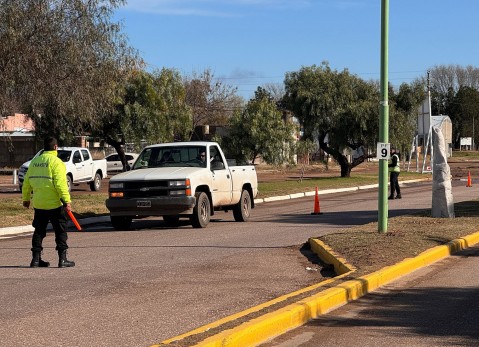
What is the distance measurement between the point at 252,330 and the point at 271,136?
35778 millimetres

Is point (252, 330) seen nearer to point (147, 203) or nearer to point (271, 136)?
point (147, 203)

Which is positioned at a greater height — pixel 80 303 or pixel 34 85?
pixel 34 85

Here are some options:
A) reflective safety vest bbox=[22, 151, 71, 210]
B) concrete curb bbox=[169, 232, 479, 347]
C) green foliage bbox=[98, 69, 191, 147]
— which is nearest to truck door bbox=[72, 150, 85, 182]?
green foliage bbox=[98, 69, 191, 147]

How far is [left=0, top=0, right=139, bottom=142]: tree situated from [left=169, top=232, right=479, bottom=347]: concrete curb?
12952 mm

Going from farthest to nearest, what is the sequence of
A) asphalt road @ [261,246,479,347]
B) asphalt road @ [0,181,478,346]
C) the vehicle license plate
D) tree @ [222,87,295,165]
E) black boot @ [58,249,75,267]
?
tree @ [222,87,295,165] < the vehicle license plate < black boot @ [58,249,75,267] < asphalt road @ [0,181,478,346] < asphalt road @ [261,246,479,347]

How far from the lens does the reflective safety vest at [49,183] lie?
1242cm

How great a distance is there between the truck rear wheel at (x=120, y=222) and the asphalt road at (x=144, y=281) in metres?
0.30

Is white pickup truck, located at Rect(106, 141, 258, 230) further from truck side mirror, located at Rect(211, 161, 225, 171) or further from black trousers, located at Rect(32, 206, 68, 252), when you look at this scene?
black trousers, located at Rect(32, 206, 68, 252)

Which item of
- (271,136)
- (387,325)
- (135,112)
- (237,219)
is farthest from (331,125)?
(387,325)

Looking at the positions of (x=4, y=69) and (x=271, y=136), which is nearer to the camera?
(x=4, y=69)

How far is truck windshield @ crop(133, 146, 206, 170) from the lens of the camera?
2058 cm

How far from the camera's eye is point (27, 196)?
1265 centimetres

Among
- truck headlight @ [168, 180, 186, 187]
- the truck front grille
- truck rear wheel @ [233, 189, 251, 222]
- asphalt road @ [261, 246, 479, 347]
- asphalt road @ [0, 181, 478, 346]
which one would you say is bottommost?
asphalt road @ [261, 246, 479, 347]

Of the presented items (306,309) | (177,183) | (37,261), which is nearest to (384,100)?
(177,183)
